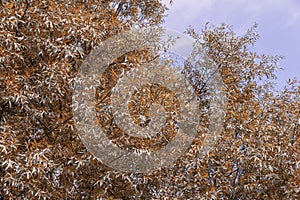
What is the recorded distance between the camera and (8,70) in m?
6.04

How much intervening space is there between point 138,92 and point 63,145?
4.58ft

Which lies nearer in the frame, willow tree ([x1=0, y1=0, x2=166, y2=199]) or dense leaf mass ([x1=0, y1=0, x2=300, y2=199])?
willow tree ([x1=0, y1=0, x2=166, y2=199])

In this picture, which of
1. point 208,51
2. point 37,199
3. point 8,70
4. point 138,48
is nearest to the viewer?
point 37,199

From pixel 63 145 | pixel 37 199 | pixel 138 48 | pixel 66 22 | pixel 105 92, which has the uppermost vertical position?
pixel 138 48

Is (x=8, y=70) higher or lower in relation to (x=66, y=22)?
lower

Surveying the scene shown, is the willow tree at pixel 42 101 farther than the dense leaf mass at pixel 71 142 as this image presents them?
No

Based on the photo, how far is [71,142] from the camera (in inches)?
240

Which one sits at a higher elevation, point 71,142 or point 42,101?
point 42,101

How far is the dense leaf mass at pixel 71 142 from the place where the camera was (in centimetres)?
569

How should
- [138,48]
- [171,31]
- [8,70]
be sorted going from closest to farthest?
[8,70], [138,48], [171,31]

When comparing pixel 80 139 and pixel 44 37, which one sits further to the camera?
pixel 44 37

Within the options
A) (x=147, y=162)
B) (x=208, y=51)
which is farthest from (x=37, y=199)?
(x=208, y=51)

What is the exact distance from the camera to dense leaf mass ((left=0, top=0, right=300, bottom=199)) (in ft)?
18.7

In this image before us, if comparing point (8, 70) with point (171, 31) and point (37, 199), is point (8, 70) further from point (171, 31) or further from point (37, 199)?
point (171, 31)
